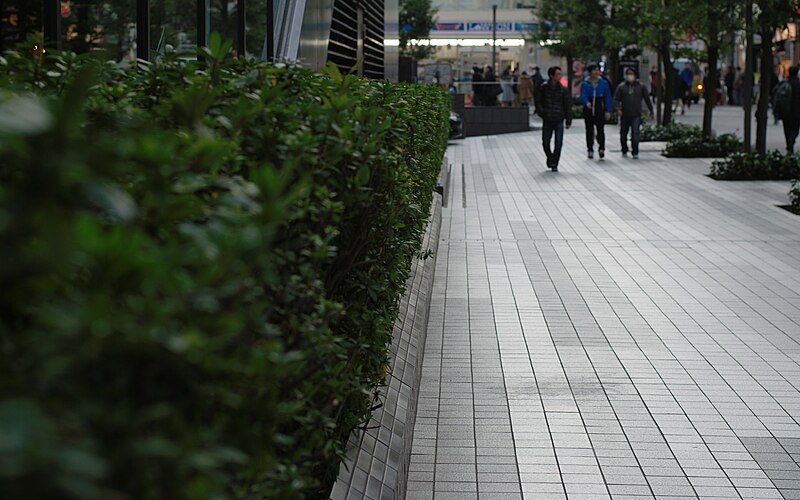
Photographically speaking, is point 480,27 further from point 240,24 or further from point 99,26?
point 99,26

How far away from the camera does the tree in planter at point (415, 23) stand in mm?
58344

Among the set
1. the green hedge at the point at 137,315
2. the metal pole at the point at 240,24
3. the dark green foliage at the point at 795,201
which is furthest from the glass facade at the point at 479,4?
the green hedge at the point at 137,315

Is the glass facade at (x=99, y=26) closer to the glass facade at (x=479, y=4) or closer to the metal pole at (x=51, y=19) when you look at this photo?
the metal pole at (x=51, y=19)

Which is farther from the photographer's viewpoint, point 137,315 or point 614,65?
point 614,65

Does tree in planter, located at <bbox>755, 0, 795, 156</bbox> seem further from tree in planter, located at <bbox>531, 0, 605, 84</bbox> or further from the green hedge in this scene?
tree in planter, located at <bbox>531, 0, 605, 84</bbox>

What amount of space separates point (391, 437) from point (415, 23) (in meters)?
55.9

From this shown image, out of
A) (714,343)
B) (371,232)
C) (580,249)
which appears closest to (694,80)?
(580,249)

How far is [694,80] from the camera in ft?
196

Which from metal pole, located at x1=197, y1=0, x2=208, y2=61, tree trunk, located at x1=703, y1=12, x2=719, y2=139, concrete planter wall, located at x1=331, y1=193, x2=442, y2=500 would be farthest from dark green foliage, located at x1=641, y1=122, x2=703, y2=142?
concrete planter wall, located at x1=331, y1=193, x2=442, y2=500

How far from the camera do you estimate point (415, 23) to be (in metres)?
59.4

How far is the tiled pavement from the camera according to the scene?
546 cm

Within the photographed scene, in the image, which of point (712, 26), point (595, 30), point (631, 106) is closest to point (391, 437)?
point (712, 26)

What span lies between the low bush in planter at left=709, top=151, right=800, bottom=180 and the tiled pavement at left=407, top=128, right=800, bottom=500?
398 cm

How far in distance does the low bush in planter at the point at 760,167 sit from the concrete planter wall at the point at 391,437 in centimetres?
1357
